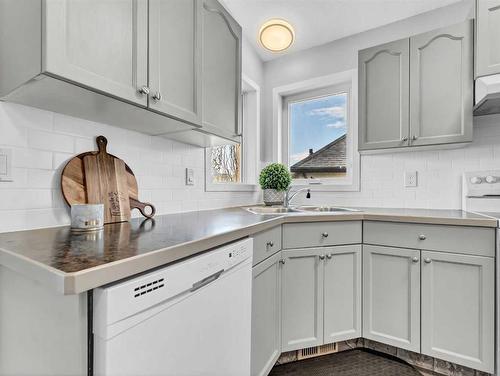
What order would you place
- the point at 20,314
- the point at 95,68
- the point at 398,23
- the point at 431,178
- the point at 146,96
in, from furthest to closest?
the point at 398,23 → the point at 431,178 → the point at 146,96 → the point at 95,68 → the point at 20,314

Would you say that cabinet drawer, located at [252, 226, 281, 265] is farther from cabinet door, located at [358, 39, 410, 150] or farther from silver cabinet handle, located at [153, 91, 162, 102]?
cabinet door, located at [358, 39, 410, 150]

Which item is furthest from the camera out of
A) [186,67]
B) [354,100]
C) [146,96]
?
[354,100]

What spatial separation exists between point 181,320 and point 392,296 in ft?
4.80

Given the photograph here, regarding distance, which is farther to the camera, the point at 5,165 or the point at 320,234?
the point at 320,234

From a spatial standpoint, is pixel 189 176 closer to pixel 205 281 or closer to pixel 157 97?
pixel 157 97

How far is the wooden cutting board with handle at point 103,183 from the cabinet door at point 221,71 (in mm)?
501

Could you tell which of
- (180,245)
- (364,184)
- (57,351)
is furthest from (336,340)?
(57,351)

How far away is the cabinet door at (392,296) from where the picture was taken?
1.65 m

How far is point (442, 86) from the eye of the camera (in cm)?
185

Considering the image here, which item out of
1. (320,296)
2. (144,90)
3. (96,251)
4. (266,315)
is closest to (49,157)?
(144,90)

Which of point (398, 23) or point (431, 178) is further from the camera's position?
point (398, 23)

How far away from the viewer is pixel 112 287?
1.93ft

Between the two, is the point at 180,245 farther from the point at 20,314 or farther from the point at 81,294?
the point at 20,314

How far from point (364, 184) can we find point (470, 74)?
104 centimetres
